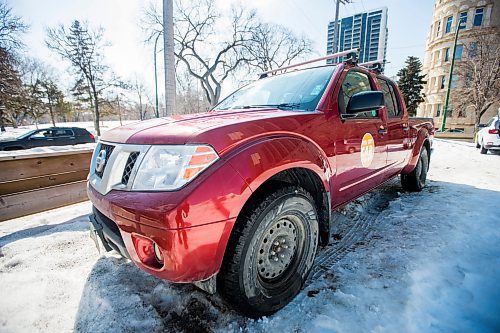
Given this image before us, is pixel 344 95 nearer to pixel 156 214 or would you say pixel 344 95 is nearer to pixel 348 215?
pixel 348 215

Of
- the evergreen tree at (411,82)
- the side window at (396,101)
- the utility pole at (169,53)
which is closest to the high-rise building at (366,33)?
the evergreen tree at (411,82)

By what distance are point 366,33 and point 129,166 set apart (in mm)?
29371

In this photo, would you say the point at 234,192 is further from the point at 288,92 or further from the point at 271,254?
the point at 288,92

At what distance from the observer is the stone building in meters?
29.9

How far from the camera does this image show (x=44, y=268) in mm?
2133

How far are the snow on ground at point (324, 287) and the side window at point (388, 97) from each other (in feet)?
4.67

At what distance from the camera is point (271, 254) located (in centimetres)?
167

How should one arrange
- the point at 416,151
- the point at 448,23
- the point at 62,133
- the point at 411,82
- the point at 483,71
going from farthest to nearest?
the point at 448,23, the point at 411,82, the point at 483,71, the point at 62,133, the point at 416,151

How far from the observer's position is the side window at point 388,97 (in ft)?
10.5

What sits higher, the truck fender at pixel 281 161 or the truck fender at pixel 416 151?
the truck fender at pixel 281 161

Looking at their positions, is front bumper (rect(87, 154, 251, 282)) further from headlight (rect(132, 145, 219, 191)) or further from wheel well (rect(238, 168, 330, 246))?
wheel well (rect(238, 168, 330, 246))

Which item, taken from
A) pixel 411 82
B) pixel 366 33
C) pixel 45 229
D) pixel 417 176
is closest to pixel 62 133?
pixel 45 229

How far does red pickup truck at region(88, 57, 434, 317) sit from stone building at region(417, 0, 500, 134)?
1407 inches

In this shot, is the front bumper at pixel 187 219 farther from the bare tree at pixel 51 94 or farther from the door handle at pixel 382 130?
the bare tree at pixel 51 94
